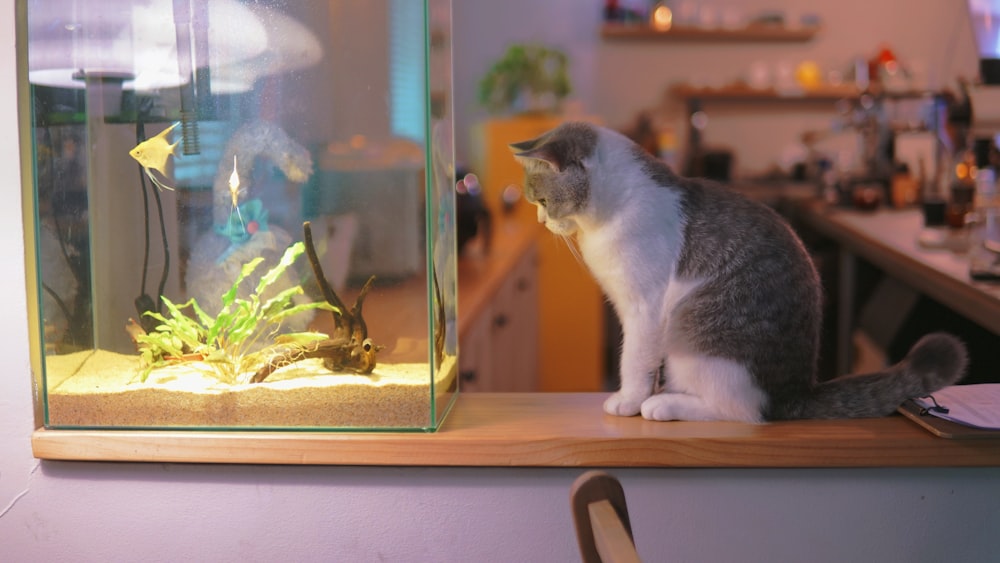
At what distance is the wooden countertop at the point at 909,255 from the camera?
1.95 meters

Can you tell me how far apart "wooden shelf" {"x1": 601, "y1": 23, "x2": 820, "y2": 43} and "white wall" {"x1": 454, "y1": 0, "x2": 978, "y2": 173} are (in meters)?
0.04

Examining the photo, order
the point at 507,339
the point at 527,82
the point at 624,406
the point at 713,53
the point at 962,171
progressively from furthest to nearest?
1. the point at 713,53
2. the point at 527,82
3. the point at 507,339
4. the point at 962,171
5. the point at 624,406

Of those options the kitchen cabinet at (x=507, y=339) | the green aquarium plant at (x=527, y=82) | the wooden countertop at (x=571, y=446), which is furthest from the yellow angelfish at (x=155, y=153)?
the green aquarium plant at (x=527, y=82)

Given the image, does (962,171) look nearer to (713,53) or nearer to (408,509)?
(408,509)

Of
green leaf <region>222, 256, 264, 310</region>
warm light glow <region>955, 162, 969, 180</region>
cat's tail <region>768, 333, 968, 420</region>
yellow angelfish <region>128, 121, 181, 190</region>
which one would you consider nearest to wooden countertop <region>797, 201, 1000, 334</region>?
warm light glow <region>955, 162, 969, 180</region>

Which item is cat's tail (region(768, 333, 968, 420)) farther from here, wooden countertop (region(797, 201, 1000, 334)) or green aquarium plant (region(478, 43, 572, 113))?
green aquarium plant (region(478, 43, 572, 113))

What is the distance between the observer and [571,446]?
1.14 m

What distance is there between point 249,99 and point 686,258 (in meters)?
0.57

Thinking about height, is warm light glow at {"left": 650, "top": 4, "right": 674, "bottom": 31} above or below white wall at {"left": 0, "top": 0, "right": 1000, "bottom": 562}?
above

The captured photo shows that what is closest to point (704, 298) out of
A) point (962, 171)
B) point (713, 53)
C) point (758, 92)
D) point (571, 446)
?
point (571, 446)

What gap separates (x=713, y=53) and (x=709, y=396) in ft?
16.4

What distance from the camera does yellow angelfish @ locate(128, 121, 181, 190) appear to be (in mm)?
1174

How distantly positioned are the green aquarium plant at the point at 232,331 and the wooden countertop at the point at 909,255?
1.29 meters

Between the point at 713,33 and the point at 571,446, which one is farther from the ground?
the point at 713,33
